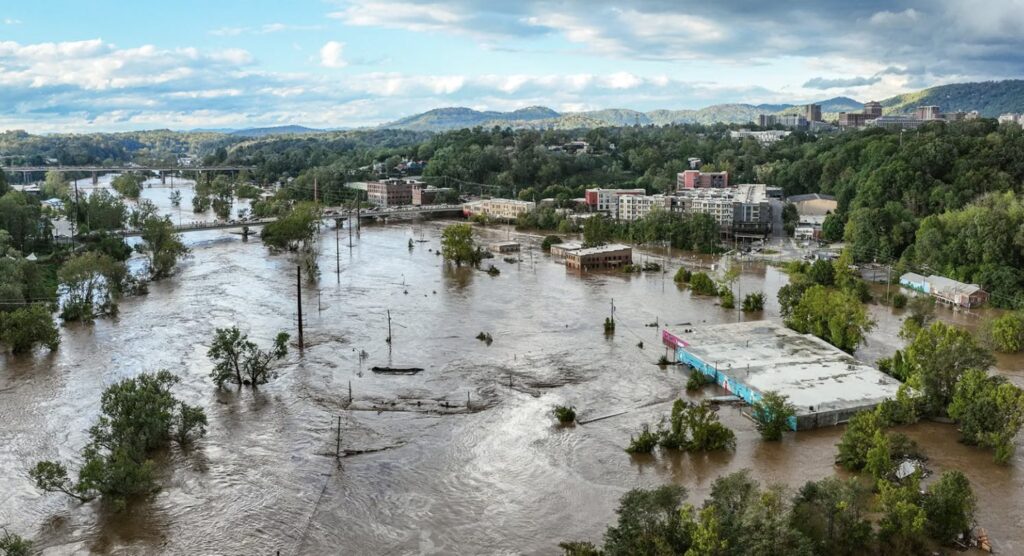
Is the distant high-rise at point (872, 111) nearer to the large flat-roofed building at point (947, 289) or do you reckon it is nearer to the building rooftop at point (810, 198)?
the building rooftop at point (810, 198)

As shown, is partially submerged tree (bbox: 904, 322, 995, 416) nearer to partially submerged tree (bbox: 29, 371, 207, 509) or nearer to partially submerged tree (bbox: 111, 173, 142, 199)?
partially submerged tree (bbox: 29, 371, 207, 509)

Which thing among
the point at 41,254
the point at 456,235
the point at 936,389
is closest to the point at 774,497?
the point at 936,389

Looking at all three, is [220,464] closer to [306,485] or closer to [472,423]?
[306,485]

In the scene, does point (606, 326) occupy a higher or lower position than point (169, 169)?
lower

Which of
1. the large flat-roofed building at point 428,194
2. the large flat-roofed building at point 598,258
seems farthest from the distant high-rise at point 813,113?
the large flat-roofed building at point 598,258

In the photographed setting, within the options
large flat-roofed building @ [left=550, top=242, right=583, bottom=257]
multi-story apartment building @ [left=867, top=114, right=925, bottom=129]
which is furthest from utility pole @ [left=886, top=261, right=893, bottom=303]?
multi-story apartment building @ [left=867, top=114, right=925, bottom=129]

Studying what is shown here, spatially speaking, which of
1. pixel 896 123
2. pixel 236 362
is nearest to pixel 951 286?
pixel 236 362

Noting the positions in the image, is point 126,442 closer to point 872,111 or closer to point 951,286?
point 951,286
